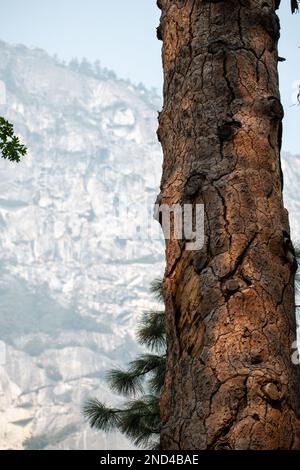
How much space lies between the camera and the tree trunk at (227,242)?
216cm

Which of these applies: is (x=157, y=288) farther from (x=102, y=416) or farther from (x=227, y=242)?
(x=227, y=242)

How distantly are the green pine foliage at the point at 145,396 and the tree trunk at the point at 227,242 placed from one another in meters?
6.50

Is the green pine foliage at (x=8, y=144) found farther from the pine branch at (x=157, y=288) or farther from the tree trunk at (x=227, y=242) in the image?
the pine branch at (x=157, y=288)

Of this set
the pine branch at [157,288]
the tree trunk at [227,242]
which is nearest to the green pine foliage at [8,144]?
the tree trunk at [227,242]

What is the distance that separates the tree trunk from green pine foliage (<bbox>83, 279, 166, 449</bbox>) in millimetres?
6497

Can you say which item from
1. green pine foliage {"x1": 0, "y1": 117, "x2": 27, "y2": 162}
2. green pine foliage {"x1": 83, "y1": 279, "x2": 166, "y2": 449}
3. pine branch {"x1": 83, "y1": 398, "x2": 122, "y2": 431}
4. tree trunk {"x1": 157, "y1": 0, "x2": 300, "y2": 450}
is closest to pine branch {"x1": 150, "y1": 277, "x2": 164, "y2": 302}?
green pine foliage {"x1": 83, "y1": 279, "x2": 166, "y2": 449}

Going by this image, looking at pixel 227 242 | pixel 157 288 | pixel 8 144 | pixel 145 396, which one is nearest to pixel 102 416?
pixel 145 396

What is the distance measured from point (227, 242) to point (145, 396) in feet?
28.6

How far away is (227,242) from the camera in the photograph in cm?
242
